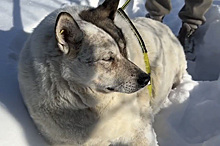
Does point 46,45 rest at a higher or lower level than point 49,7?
higher

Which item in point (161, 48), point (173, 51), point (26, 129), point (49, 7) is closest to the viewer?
point (26, 129)

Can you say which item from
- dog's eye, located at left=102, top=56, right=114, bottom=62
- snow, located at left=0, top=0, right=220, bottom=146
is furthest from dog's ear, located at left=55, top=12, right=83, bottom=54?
snow, located at left=0, top=0, right=220, bottom=146

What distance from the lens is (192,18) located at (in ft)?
14.5

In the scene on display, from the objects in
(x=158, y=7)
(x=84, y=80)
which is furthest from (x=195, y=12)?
(x=84, y=80)

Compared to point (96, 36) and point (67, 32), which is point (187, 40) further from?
point (67, 32)

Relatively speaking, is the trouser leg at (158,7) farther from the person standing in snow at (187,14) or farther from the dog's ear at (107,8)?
the dog's ear at (107,8)

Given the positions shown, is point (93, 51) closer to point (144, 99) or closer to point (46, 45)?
point (46, 45)

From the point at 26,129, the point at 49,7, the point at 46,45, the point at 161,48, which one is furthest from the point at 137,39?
the point at 49,7

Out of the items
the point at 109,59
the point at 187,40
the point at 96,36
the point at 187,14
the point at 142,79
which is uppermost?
the point at 96,36

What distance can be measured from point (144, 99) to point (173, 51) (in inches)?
34.7

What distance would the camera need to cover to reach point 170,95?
11.7ft

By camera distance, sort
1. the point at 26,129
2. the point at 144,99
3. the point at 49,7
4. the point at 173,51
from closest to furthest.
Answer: the point at 26,129, the point at 144,99, the point at 173,51, the point at 49,7

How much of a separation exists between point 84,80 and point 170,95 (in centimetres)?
157

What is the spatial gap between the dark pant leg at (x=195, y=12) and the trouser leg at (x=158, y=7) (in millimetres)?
224
